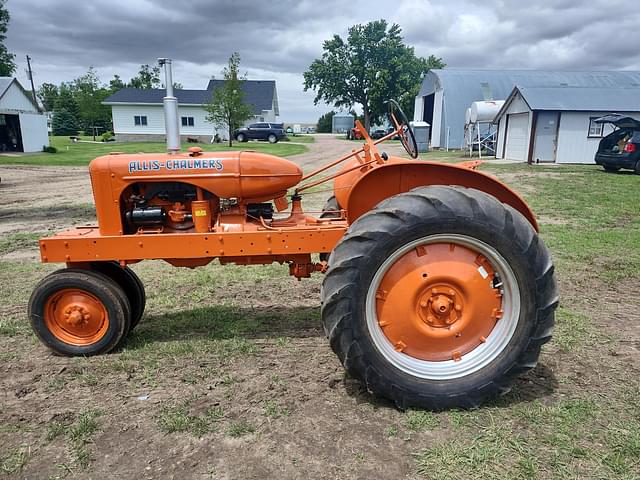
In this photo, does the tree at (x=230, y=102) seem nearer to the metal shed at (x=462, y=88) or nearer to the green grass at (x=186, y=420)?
the metal shed at (x=462, y=88)

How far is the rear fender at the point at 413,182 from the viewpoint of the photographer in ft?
10.5

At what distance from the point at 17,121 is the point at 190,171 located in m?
30.3

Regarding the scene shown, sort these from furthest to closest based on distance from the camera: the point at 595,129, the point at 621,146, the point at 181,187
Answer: the point at 595,129 < the point at 621,146 < the point at 181,187

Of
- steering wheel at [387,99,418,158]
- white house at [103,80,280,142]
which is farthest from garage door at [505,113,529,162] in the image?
white house at [103,80,280,142]

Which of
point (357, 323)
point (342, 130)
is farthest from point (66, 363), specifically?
point (342, 130)

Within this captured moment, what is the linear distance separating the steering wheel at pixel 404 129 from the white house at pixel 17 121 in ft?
97.7

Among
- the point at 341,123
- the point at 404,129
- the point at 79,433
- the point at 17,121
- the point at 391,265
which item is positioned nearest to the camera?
the point at 79,433

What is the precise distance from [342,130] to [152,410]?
72265 mm

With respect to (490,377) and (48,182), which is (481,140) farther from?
(490,377)

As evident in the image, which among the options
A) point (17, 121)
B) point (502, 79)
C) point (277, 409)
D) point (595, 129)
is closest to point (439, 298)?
point (277, 409)

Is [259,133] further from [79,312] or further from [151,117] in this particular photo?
[79,312]

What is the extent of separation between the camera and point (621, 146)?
16.8m

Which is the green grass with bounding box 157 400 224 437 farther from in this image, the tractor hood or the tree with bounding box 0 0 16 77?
the tree with bounding box 0 0 16 77

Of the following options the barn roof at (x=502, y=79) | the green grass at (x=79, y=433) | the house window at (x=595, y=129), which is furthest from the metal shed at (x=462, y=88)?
→ the green grass at (x=79, y=433)
